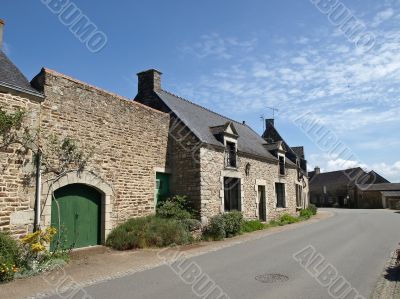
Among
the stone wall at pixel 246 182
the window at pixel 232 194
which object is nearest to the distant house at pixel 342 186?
the stone wall at pixel 246 182

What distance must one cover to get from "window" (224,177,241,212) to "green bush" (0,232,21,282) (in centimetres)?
976

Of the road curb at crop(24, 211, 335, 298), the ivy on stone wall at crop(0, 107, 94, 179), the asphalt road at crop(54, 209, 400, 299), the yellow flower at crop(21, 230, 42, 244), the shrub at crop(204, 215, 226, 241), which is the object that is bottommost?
the road curb at crop(24, 211, 335, 298)

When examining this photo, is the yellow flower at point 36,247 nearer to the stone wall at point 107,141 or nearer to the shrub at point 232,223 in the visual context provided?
the stone wall at point 107,141

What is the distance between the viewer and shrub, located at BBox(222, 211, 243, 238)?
536 inches

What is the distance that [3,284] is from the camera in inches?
257

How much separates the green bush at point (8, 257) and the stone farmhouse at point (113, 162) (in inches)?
29.9

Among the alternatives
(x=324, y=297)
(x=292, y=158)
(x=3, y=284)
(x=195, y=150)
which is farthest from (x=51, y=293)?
(x=292, y=158)

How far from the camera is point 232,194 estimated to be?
53.7ft

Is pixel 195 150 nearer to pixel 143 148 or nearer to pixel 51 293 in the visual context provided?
pixel 143 148

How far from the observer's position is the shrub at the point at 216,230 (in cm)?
1302

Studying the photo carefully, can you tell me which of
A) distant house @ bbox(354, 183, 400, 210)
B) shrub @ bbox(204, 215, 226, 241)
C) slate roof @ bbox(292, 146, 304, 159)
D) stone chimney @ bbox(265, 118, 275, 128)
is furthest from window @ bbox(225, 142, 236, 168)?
distant house @ bbox(354, 183, 400, 210)

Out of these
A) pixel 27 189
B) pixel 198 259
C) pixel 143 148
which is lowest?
pixel 198 259

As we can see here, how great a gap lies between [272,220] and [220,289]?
1358 centimetres

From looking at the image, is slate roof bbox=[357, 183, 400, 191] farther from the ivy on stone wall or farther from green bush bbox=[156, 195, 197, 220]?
the ivy on stone wall
